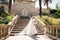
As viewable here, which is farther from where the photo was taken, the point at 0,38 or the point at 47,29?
the point at 47,29

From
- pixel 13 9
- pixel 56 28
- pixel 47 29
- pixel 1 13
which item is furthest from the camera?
pixel 13 9

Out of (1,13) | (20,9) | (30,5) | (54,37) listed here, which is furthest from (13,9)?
(54,37)

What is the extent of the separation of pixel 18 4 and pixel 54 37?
29.3 metres

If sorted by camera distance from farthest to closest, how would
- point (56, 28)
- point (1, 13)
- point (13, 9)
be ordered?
point (13, 9)
point (1, 13)
point (56, 28)

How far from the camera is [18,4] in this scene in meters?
43.5

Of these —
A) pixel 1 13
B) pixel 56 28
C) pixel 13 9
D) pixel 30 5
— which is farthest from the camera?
pixel 30 5

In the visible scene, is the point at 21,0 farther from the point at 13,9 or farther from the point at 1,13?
the point at 1,13

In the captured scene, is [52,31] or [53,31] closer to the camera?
[53,31]

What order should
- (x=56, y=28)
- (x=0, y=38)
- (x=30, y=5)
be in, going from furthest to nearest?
(x=30, y=5)
(x=56, y=28)
(x=0, y=38)

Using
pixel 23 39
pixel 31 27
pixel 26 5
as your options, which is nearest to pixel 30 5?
pixel 26 5

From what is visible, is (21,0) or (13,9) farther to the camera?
(21,0)

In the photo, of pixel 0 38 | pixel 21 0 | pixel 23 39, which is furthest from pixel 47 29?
pixel 21 0

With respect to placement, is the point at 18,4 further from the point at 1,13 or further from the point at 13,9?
the point at 1,13

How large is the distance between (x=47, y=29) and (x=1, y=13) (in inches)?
509
